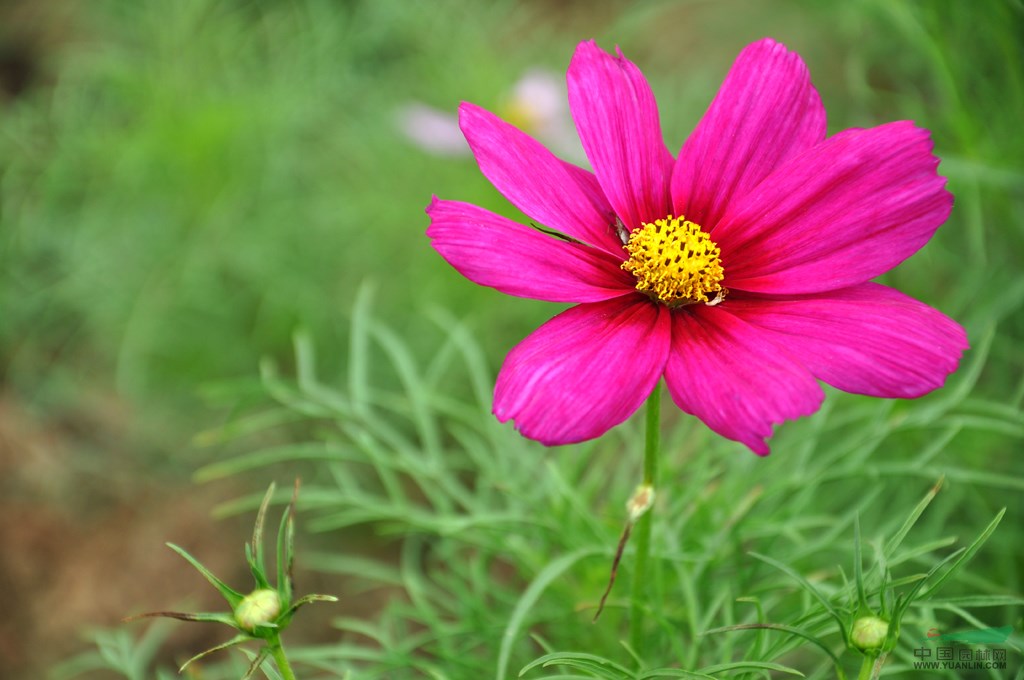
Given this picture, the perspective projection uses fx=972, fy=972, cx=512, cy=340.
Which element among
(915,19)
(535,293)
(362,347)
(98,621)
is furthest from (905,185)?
(98,621)

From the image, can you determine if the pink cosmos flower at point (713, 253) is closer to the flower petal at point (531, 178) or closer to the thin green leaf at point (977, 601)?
the flower petal at point (531, 178)

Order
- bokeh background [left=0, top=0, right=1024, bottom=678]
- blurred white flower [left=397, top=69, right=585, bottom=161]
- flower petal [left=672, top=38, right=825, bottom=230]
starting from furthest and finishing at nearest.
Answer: blurred white flower [left=397, top=69, right=585, bottom=161]
bokeh background [left=0, top=0, right=1024, bottom=678]
flower petal [left=672, top=38, right=825, bottom=230]

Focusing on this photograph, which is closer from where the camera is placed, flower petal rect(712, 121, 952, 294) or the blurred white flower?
flower petal rect(712, 121, 952, 294)

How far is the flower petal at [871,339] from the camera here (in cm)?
48

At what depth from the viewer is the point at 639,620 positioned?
66 centimetres

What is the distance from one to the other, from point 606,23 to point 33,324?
53.9 inches

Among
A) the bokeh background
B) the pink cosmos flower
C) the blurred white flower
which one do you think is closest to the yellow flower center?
the pink cosmos flower

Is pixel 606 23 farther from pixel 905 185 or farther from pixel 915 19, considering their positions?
pixel 905 185

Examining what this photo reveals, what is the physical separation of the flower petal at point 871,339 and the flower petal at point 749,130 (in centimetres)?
9

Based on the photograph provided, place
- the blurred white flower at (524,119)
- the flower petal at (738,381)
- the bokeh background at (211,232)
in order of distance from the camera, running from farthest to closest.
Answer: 1. the blurred white flower at (524,119)
2. the bokeh background at (211,232)
3. the flower petal at (738,381)

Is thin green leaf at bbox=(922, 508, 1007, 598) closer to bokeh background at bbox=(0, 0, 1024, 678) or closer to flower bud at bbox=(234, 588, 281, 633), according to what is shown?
flower bud at bbox=(234, 588, 281, 633)

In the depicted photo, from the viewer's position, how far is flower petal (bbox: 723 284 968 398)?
48 cm

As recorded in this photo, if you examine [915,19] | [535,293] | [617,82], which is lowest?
[535,293]

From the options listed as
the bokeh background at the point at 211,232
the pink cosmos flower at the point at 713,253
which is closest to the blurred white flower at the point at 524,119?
the bokeh background at the point at 211,232
